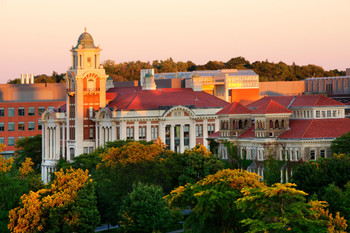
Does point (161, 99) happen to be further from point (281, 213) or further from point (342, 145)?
point (281, 213)

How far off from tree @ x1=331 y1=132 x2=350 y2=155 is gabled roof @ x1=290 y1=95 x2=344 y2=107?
7.95 meters

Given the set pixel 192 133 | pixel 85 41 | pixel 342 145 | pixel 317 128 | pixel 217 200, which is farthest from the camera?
pixel 85 41

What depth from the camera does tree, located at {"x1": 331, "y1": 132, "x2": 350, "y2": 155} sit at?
4451 inches

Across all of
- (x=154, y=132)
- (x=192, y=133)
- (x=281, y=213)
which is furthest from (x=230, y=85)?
(x=281, y=213)

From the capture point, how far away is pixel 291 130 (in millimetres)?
119812

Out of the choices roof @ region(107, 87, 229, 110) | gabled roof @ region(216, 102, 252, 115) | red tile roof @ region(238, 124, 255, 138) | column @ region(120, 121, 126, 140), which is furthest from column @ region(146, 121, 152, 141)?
red tile roof @ region(238, 124, 255, 138)

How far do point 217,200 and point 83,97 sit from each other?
77.7m

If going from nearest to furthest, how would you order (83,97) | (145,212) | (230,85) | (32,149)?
(145,212)
(83,97)
(32,149)
(230,85)

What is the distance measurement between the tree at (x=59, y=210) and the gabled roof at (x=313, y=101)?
32.5 meters

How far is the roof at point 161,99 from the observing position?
16100 cm

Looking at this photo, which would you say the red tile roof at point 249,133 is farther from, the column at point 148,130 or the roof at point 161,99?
the roof at point 161,99

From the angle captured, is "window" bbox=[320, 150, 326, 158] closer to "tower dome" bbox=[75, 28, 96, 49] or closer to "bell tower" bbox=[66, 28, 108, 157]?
"bell tower" bbox=[66, 28, 108, 157]

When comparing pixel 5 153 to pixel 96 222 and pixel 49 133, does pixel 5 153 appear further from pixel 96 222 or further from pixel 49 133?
pixel 96 222

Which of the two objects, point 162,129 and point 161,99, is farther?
point 161,99
